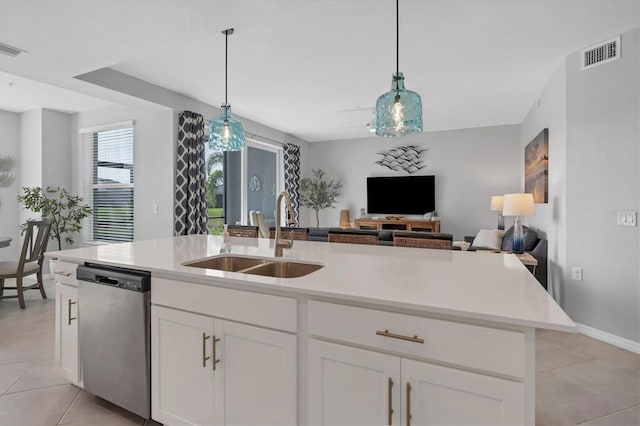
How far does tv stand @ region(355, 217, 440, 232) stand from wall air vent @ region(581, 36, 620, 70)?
12.5 ft

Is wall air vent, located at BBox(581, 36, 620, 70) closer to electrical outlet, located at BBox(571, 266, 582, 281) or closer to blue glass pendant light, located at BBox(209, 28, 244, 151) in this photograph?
electrical outlet, located at BBox(571, 266, 582, 281)

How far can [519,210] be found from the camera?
12.5ft

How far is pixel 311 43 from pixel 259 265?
219 cm

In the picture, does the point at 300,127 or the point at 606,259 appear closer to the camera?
the point at 606,259

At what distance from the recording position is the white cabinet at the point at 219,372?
4.51 ft

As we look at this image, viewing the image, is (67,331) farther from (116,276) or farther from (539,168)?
(539,168)

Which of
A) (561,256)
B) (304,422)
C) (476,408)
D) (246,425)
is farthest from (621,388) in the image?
(246,425)

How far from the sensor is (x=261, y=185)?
665 cm

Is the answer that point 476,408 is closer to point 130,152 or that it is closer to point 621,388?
point 621,388

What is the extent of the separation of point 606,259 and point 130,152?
5.67 metres

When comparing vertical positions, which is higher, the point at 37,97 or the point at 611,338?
the point at 37,97

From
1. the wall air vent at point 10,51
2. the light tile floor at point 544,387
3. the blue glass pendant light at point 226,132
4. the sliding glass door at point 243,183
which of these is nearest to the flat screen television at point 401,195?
the sliding glass door at point 243,183

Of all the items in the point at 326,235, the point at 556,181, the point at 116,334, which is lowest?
the point at 116,334

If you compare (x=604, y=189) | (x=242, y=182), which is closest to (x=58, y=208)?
(x=242, y=182)
